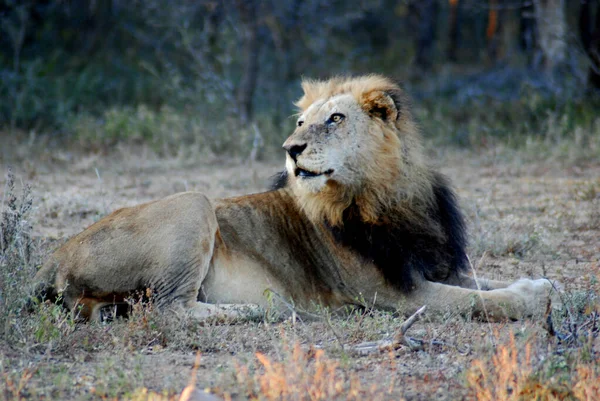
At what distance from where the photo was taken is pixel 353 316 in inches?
177

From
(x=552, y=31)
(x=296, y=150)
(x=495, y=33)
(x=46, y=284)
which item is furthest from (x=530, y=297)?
(x=495, y=33)

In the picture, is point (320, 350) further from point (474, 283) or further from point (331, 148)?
point (474, 283)

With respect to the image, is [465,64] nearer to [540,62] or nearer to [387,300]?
[540,62]

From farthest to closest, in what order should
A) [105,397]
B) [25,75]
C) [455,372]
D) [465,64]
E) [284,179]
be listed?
1. [465,64]
2. [25,75]
3. [284,179]
4. [455,372]
5. [105,397]

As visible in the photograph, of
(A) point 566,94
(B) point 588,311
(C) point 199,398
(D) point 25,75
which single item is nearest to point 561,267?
(B) point 588,311

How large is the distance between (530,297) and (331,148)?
54.9 inches

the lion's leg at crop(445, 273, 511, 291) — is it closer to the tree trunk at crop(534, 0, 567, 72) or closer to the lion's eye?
the lion's eye

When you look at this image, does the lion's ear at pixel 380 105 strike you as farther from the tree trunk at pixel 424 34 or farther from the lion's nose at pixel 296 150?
the tree trunk at pixel 424 34

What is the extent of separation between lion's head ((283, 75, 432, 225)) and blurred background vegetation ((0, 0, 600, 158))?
3610mm

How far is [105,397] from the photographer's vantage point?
331cm

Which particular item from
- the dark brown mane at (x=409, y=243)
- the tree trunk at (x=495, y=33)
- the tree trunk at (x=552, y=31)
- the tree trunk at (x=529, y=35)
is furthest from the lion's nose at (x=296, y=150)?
the tree trunk at (x=495, y=33)

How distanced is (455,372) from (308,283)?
4.58 feet

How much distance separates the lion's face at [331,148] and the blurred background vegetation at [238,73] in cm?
365

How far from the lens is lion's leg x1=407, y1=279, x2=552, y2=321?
451 cm
